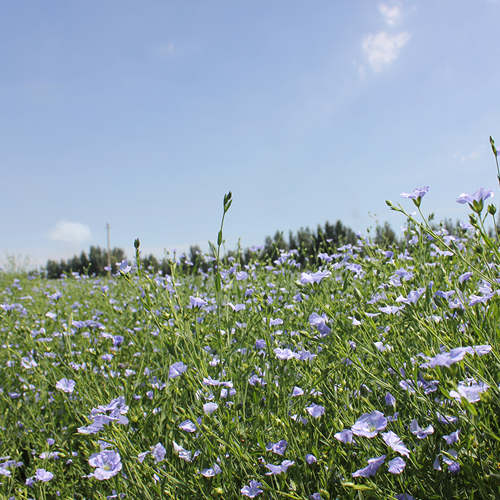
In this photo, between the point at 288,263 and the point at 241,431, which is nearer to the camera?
the point at 241,431

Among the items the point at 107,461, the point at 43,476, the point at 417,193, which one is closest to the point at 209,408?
the point at 107,461

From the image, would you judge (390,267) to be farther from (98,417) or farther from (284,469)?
(98,417)

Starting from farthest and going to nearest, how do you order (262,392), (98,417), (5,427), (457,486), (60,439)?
(5,427), (60,439), (262,392), (98,417), (457,486)

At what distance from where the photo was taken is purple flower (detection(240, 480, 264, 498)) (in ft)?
4.56

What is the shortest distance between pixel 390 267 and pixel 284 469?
7.24 ft

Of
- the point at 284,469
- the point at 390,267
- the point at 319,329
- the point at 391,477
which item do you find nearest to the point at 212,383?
the point at 284,469

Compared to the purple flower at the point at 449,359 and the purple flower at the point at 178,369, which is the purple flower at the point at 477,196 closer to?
the purple flower at the point at 449,359

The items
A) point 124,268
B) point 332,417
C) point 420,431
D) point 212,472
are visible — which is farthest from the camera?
point 124,268

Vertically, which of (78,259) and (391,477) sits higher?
(78,259)

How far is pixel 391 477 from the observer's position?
4.77ft

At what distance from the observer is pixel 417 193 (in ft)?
5.23

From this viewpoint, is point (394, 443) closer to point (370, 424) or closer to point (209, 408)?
point (370, 424)

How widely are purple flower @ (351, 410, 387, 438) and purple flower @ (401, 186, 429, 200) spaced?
0.85 metres

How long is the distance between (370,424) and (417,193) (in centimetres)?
91
